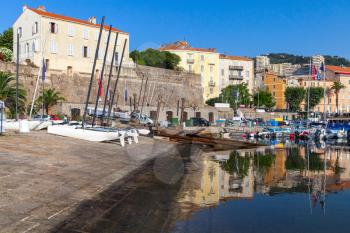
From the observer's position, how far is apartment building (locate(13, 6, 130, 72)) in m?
70.6

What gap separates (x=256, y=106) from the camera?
124562mm

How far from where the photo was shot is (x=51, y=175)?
17.5m

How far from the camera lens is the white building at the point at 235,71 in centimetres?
13012

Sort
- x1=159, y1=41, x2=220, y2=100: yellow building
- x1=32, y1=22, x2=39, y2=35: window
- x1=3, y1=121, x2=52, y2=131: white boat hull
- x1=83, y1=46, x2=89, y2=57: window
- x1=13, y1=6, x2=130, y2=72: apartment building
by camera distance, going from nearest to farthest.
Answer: x1=3, y1=121, x2=52, y2=131: white boat hull
x1=13, y1=6, x2=130, y2=72: apartment building
x1=32, y1=22, x2=39, y2=35: window
x1=83, y1=46, x2=89, y2=57: window
x1=159, y1=41, x2=220, y2=100: yellow building

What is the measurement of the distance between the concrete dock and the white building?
329 ft

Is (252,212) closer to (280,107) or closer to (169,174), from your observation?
(169,174)

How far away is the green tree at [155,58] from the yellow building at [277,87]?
41634mm

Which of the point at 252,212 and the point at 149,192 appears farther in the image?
the point at 149,192

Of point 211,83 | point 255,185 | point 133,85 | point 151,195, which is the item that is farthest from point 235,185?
point 211,83

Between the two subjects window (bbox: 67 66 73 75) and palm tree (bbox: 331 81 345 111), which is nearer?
window (bbox: 67 66 73 75)

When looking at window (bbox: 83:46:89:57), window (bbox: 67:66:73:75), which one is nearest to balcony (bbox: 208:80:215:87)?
window (bbox: 83:46:89:57)

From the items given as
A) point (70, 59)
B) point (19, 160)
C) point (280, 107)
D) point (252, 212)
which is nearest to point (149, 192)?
point (252, 212)

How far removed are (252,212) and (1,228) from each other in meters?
8.45

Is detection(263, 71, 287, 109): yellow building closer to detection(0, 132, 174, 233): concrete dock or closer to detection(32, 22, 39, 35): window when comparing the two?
detection(32, 22, 39, 35): window
